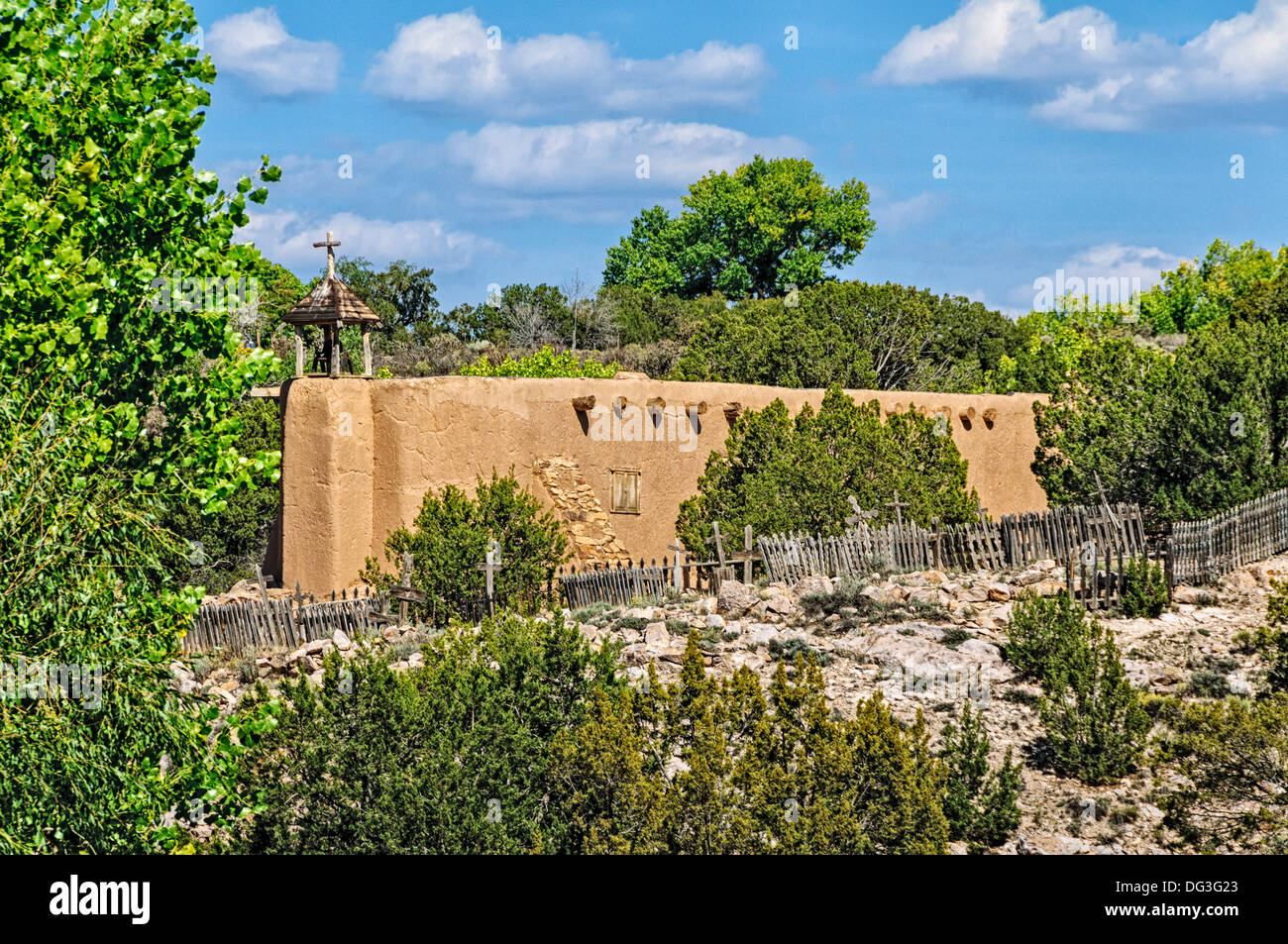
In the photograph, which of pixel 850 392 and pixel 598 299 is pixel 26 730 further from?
pixel 598 299

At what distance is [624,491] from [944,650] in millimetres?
6138

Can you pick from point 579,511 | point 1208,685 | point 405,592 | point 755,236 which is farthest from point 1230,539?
point 755,236

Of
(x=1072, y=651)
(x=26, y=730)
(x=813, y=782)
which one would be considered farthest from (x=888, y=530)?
(x=26, y=730)

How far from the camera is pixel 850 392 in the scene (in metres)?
21.8

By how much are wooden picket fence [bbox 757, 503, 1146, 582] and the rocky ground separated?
1.43 ft

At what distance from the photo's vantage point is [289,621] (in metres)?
16.4

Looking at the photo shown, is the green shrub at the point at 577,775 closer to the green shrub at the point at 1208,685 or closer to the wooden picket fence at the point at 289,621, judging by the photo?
the green shrub at the point at 1208,685

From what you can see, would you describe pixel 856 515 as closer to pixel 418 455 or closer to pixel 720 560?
pixel 720 560

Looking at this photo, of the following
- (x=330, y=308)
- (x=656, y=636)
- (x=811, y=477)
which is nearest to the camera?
(x=656, y=636)

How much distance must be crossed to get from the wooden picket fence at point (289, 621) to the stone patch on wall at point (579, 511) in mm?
3002

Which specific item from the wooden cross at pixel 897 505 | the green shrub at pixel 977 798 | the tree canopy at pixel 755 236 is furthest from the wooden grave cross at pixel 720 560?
the tree canopy at pixel 755 236

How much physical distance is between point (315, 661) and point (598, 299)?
1422 inches

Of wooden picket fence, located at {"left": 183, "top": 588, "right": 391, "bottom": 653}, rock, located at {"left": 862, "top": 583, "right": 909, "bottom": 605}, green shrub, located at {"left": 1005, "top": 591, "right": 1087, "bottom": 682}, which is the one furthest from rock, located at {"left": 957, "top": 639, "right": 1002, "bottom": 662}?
wooden picket fence, located at {"left": 183, "top": 588, "right": 391, "bottom": 653}

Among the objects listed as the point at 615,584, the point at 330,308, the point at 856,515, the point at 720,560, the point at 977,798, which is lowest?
the point at 977,798
